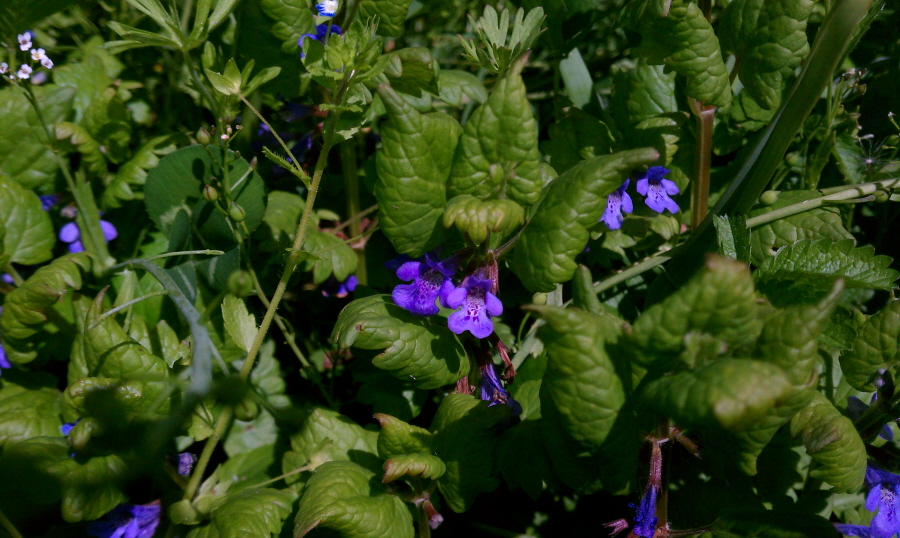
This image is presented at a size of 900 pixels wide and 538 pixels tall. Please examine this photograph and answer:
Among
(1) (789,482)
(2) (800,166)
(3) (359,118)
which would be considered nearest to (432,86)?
(3) (359,118)

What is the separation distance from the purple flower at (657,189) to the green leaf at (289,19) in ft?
3.57

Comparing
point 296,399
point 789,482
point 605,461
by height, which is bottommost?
point 296,399

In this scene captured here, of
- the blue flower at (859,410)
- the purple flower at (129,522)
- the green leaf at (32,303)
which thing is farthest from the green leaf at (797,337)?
the green leaf at (32,303)

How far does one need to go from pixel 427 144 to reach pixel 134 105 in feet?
4.99

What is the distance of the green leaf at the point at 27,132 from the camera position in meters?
2.08

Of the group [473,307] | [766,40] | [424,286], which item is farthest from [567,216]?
[766,40]

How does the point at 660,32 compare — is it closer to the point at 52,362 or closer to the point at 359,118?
the point at 359,118

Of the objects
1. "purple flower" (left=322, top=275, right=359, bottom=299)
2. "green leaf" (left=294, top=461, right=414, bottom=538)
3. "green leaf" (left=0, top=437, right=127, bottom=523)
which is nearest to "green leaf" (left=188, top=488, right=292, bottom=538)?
"green leaf" (left=294, top=461, right=414, bottom=538)

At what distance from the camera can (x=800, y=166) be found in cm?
213

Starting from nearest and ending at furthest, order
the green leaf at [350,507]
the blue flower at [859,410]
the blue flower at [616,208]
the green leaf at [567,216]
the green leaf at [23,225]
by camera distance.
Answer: the green leaf at [567,216] → the green leaf at [350,507] → the blue flower at [859,410] → the blue flower at [616,208] → the green leaf at [23,225]

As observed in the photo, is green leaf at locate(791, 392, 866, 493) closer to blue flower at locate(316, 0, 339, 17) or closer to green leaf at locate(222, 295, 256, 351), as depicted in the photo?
green leaf at locate(222, 295, 256, 351)

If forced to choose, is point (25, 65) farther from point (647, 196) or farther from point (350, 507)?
point (647, 196)

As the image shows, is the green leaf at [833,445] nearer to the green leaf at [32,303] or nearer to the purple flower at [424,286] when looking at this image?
the purple flower at [424,286]

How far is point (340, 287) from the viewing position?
2.21 m
